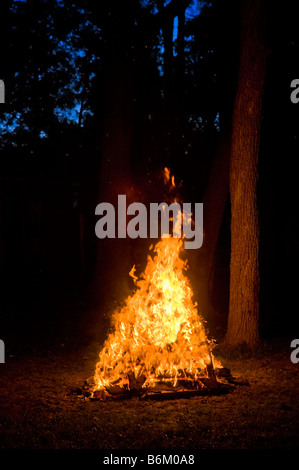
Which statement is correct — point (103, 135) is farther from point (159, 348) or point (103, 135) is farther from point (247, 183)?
point (159, 348)

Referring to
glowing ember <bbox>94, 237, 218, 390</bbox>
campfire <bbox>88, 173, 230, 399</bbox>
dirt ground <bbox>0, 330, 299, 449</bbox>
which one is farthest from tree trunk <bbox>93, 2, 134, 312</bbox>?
dirt ground <bbox>0, 330, 299, 449</bbox>

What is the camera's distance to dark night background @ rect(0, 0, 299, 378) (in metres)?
11.3

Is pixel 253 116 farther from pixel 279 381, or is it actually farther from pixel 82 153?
pixel 82 153

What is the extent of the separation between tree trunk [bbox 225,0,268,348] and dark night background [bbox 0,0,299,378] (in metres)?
1.60

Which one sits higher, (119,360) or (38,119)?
(38,119)

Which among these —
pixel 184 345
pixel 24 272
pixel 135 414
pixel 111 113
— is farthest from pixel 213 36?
pixel 135 414

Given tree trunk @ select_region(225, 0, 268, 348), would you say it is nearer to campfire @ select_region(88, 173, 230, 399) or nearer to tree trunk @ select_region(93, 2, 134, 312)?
campfire @ select_region(88, 173, 230, 399)

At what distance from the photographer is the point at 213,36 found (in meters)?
14.4

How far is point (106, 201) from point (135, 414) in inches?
267

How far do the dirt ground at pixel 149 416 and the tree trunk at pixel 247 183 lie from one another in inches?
39.9

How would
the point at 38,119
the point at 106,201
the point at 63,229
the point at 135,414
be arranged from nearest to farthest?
the point at 135,414 < the point at 106,201 < the point at 63,229 < the point at 38,119

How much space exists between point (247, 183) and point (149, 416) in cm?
436

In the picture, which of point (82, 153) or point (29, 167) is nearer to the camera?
point (29, 167)

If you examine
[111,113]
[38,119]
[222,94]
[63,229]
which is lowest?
[63,229]
